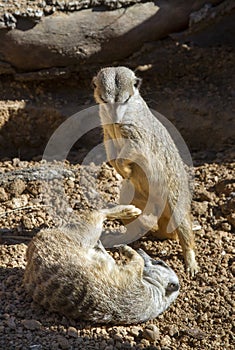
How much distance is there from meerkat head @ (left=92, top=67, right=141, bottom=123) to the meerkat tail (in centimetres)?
58

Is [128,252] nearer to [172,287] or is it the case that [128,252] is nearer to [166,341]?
[172,287]

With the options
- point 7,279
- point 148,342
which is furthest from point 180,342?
point 7,279

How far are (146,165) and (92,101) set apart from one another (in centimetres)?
182

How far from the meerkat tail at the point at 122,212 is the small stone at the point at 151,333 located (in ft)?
2.88

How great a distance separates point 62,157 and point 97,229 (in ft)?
6.18

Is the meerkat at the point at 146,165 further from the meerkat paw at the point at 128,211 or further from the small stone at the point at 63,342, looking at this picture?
the small stone at the point at 63,342

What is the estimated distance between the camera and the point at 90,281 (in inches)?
152

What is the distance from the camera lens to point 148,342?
3.97 meters

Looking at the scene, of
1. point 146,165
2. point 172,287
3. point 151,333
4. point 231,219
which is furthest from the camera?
point 231,219

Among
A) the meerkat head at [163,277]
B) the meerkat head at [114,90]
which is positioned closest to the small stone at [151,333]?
the meerkat head at [163,277]

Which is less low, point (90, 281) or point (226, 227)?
point (90, 281)

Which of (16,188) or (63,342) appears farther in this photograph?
(16,188)

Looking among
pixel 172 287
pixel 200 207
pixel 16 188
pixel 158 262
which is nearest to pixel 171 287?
pixel 172 287

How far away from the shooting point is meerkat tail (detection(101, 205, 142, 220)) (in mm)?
4641
